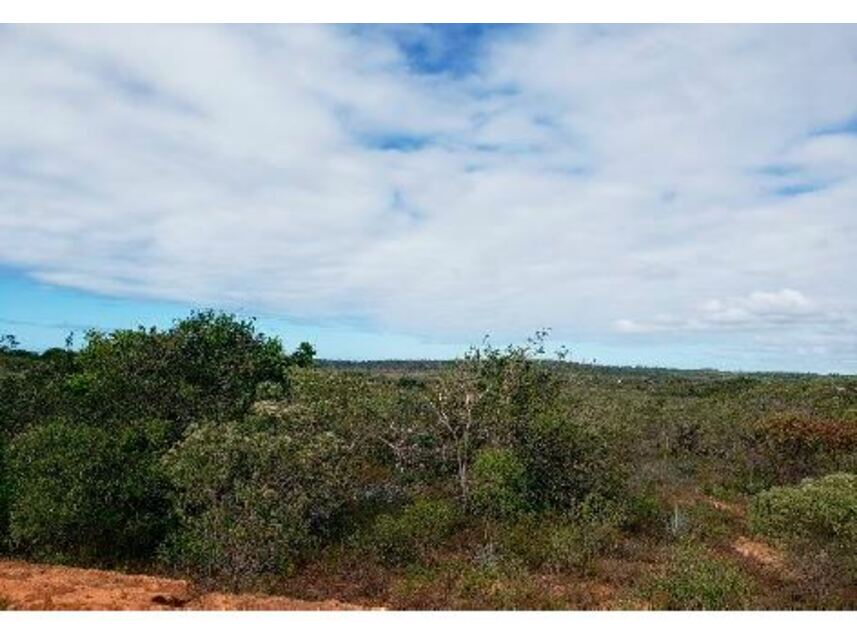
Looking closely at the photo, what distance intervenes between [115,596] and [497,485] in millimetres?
7760

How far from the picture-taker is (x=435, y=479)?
17906 millimetres

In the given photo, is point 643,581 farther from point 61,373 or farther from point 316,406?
point 61,373

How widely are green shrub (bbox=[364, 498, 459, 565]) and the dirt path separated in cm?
357

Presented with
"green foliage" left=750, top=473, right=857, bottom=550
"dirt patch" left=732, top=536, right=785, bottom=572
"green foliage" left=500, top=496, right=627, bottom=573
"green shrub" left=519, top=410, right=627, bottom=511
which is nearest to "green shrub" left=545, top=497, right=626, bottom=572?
"green foliage" left=500, top=496, right=627, bottom=573

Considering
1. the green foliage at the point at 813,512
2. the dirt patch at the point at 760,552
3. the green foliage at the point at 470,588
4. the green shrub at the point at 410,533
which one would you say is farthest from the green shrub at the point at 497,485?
the dirt patch at the point at 760,552

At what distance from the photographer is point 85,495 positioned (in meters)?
13.6

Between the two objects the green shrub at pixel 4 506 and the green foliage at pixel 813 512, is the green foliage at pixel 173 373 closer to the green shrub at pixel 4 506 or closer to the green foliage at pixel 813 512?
the green shrub at pixel 4 506

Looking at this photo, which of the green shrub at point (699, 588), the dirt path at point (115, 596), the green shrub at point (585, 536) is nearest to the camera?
the dirt path at point (115, 596)

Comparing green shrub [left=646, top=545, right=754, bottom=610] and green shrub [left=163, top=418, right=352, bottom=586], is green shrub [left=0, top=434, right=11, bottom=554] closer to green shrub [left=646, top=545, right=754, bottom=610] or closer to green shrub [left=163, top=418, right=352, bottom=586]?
green shrub [left=163, top=418, right=352, bottom=586]

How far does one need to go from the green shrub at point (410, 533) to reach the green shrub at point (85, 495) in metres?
3.61

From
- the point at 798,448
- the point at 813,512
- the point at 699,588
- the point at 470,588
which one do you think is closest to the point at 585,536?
the point at 470,588

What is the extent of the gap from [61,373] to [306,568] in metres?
10.8

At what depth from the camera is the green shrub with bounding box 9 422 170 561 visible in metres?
13.5

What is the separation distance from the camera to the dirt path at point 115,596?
9445mm
